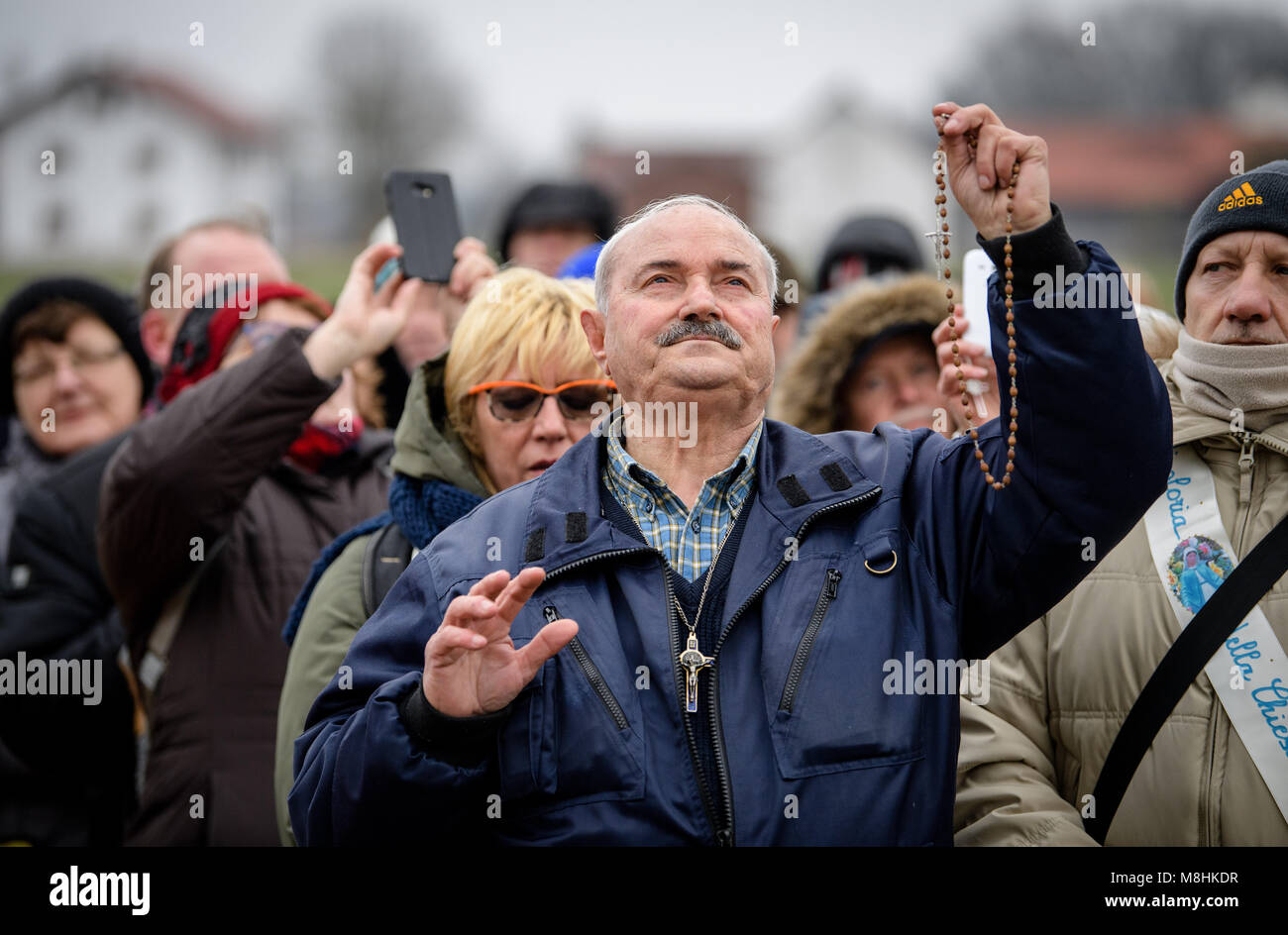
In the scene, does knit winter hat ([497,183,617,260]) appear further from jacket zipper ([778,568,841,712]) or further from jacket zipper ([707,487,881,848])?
jacket zipper ([778,568,841,712])

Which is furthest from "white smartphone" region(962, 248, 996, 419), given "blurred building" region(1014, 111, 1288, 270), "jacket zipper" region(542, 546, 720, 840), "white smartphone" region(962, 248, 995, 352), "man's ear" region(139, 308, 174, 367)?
"blurred building" region(1014, 111, 1288, 270)

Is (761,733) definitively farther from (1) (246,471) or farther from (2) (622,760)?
(1) (246,471)

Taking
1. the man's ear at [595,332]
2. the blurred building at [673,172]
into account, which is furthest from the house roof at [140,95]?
the man's ear at [595,332]

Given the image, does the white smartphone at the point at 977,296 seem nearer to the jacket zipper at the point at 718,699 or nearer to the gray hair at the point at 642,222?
the gray hair at the point at 642,222

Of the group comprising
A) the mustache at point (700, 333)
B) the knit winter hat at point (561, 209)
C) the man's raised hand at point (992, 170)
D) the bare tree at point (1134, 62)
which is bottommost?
the mustache at point (700, 333)

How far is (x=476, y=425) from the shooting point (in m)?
3.83

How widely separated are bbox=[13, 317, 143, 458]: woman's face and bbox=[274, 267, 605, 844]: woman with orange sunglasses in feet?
6.96

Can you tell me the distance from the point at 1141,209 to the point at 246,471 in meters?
37.9

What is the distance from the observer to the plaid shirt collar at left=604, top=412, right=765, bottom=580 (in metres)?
2.88

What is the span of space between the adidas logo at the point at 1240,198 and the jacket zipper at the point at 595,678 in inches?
74.4

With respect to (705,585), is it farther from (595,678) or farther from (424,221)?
(424,221)

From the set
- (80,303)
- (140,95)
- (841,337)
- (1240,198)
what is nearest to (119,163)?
(140,95)

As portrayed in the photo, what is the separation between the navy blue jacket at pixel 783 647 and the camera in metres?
2.58

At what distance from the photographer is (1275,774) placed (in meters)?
2.94
